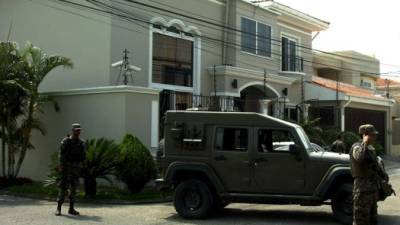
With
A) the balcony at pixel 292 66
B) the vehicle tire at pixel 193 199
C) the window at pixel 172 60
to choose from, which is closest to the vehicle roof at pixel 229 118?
the vehicle tire at pixel 193 199

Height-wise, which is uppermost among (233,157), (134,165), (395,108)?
(395,108)

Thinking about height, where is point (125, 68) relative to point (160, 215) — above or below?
above

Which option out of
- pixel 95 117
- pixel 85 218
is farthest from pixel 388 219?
pixel 95 117

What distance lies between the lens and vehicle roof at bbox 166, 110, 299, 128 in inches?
450

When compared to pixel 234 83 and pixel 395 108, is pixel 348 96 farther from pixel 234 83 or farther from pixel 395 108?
pixel 395 108

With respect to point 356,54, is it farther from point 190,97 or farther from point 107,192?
point 107,192

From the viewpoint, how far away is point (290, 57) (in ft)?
92.0

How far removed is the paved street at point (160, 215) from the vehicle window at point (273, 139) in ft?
4.48

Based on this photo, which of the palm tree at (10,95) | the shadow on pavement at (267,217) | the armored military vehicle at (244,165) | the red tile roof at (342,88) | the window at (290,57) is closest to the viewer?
the armored military vehicle at (244,165)

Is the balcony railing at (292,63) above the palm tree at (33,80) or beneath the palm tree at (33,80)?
above

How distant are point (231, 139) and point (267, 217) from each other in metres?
1.68

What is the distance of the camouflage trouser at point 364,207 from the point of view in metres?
8.73

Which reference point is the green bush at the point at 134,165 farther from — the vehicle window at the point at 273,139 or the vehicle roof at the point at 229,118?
the vehicle window at the point at 273,139

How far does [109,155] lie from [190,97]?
22.4 ft
